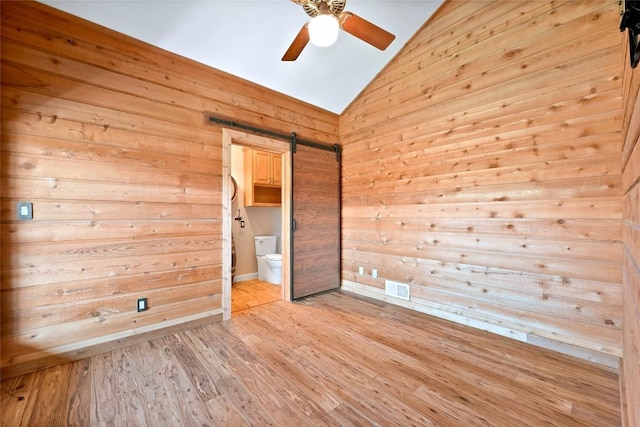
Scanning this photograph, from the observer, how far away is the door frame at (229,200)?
2871mm

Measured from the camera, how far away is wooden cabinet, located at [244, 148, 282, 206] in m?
4.47

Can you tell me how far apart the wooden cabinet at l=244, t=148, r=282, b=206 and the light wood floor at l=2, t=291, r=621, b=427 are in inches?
99.5

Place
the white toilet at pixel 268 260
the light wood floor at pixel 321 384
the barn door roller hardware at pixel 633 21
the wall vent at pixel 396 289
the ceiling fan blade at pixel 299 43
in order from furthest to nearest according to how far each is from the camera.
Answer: the white toilet at pixel 268 260, the wall vent at pixel 396 289, the ceiling fan blade at pixel 299 43, the light wood floor at pixel 321 384, the barn door roller hardware at pixel 633 21

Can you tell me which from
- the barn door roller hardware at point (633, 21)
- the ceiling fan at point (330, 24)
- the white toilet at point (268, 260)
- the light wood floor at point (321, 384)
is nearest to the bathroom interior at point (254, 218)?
the white toilet at point (268, 260)

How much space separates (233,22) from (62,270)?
2.61 metres

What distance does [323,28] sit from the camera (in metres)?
1.82

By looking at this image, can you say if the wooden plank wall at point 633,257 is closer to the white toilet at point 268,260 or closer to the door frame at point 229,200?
the door frame at point 229,200

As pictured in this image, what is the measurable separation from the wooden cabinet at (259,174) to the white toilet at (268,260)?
0.69 meters

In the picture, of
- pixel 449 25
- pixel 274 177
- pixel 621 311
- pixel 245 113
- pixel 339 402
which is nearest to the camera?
pixel 339 402

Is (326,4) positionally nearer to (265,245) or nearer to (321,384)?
(321,384)

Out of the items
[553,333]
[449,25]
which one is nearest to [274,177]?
[449,25]

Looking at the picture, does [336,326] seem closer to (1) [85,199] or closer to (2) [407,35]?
(1) [85,199]

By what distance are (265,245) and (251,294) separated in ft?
3.56

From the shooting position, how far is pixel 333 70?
3.30 metres
